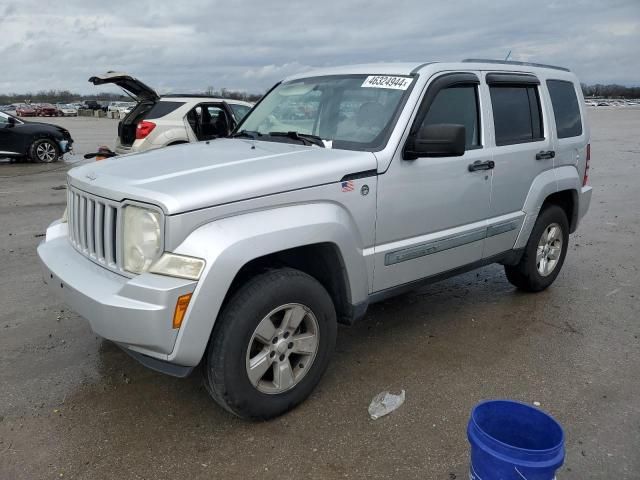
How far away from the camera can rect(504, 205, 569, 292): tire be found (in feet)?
16.3

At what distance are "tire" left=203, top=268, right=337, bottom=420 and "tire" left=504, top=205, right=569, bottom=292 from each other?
8.12 feet

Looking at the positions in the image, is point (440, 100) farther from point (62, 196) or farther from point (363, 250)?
point (62, 196)

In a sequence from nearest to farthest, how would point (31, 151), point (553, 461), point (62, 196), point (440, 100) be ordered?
point (553, 461) → point (440, 100) → point (62, 196) → point (31, 151)

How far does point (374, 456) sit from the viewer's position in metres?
2.87

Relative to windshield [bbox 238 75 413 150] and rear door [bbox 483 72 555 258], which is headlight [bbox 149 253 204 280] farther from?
rear door [bbox 483 72 555 258]

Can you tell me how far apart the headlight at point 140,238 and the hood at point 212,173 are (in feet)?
0.25

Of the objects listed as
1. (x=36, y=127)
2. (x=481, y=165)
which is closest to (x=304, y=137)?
(x=481, y=165)

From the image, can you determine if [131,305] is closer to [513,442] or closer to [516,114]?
[513,442]

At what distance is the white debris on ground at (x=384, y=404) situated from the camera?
128 inches

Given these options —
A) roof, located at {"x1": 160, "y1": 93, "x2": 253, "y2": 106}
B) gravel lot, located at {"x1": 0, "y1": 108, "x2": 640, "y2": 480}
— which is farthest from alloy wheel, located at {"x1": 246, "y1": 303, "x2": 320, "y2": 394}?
roof, located at {"x1": 160, "y1": 93, "x2": 253, "y2": 106}

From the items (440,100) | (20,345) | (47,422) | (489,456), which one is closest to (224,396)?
(47,422)

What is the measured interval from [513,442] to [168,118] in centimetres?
927

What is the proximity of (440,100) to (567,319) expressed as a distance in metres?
2.19

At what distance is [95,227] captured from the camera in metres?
3.12
